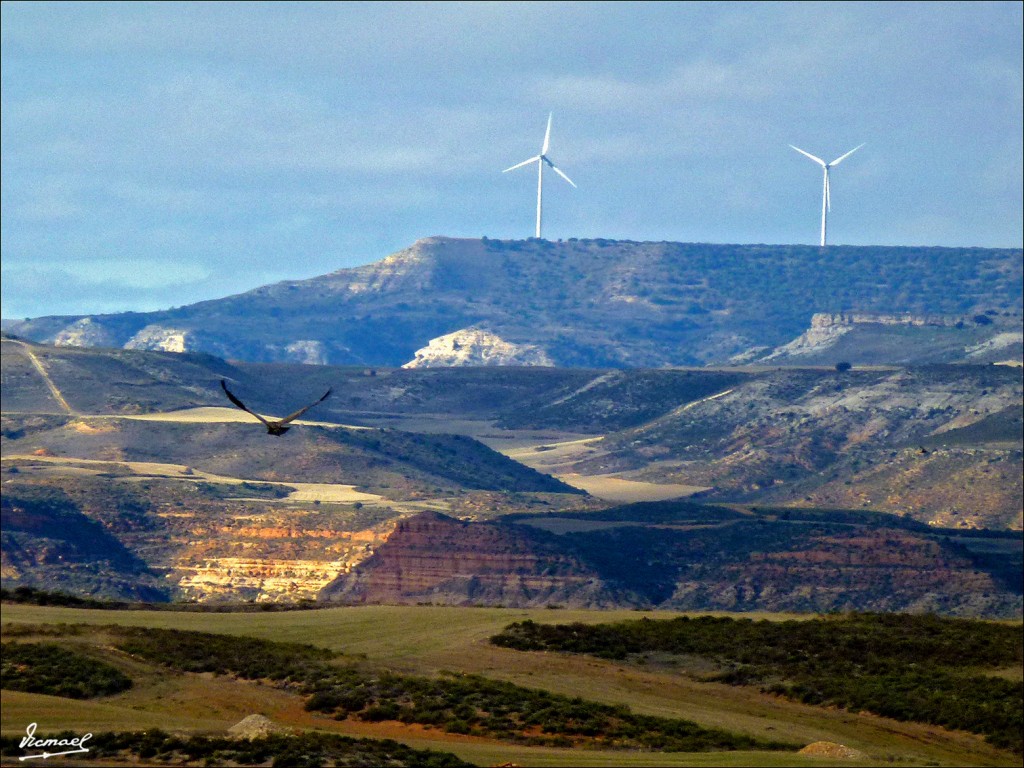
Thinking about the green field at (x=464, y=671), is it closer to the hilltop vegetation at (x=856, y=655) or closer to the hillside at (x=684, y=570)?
the hilltop vegetation at (x=856, y=655)

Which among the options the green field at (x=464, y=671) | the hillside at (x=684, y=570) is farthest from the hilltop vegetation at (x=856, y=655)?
the hillside at (x=684, y=570)

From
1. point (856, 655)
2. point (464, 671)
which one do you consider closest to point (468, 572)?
point (856, 655)

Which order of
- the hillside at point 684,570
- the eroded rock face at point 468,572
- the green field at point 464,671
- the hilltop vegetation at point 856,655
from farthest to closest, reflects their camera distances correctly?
the hillside at point 684,570, the eroded rock face at point 468,572, the hilltop vegetation at point 856,655, the green field at point 464,671

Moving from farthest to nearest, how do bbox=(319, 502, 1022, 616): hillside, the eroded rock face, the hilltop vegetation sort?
1. bbox=(319, 502, 1022, 616): hillside
2. the eroded rock face
3. the hilltop vegetation

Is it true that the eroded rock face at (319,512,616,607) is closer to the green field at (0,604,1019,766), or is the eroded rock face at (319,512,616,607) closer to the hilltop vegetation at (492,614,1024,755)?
the green field at (0,604,1019,766)

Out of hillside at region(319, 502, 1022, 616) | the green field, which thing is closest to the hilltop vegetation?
the green field

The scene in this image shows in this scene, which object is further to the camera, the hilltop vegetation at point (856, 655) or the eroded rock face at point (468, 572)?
the eroded rock face at point (468, 572)
